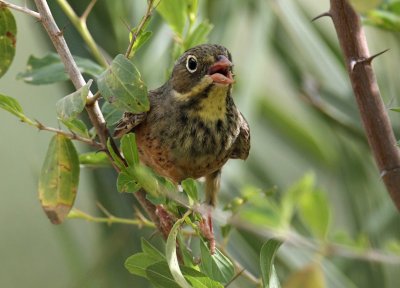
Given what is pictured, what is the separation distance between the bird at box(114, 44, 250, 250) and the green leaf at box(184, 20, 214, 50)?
5cm

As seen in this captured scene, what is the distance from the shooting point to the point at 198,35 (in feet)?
5.41

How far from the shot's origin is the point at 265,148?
5.59 meters

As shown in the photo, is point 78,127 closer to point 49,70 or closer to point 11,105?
point 11,105

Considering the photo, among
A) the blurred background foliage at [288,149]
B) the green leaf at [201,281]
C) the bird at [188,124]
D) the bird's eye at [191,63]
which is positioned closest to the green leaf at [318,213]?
the blurred background foliage at [288,149]

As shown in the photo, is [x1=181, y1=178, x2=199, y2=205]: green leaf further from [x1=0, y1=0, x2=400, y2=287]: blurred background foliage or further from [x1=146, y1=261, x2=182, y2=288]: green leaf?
[x1=0, y1=0, x2=400, y2=287]: blurred background foliage

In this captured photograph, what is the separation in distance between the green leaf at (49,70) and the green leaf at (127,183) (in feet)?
1.18

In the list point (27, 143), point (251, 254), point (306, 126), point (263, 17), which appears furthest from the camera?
point (27, 143)

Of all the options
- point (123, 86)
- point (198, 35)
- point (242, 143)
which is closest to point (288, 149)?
point (242, 143)

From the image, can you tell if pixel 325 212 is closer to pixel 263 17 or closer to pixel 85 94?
pixel 85 94

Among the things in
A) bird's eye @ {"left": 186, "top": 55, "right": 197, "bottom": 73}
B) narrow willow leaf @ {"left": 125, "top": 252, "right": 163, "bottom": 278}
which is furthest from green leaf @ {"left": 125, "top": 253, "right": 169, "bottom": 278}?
bird's eye @ {"left": 186, "top": 55, "right": 197, "bottom": 73}

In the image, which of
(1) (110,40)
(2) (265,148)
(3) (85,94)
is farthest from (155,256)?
(2) (265,148)

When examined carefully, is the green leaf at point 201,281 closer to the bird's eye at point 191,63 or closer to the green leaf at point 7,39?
the green leaf at point 7,39

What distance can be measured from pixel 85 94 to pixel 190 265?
0.31 metres

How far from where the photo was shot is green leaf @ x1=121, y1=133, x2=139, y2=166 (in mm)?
1268
